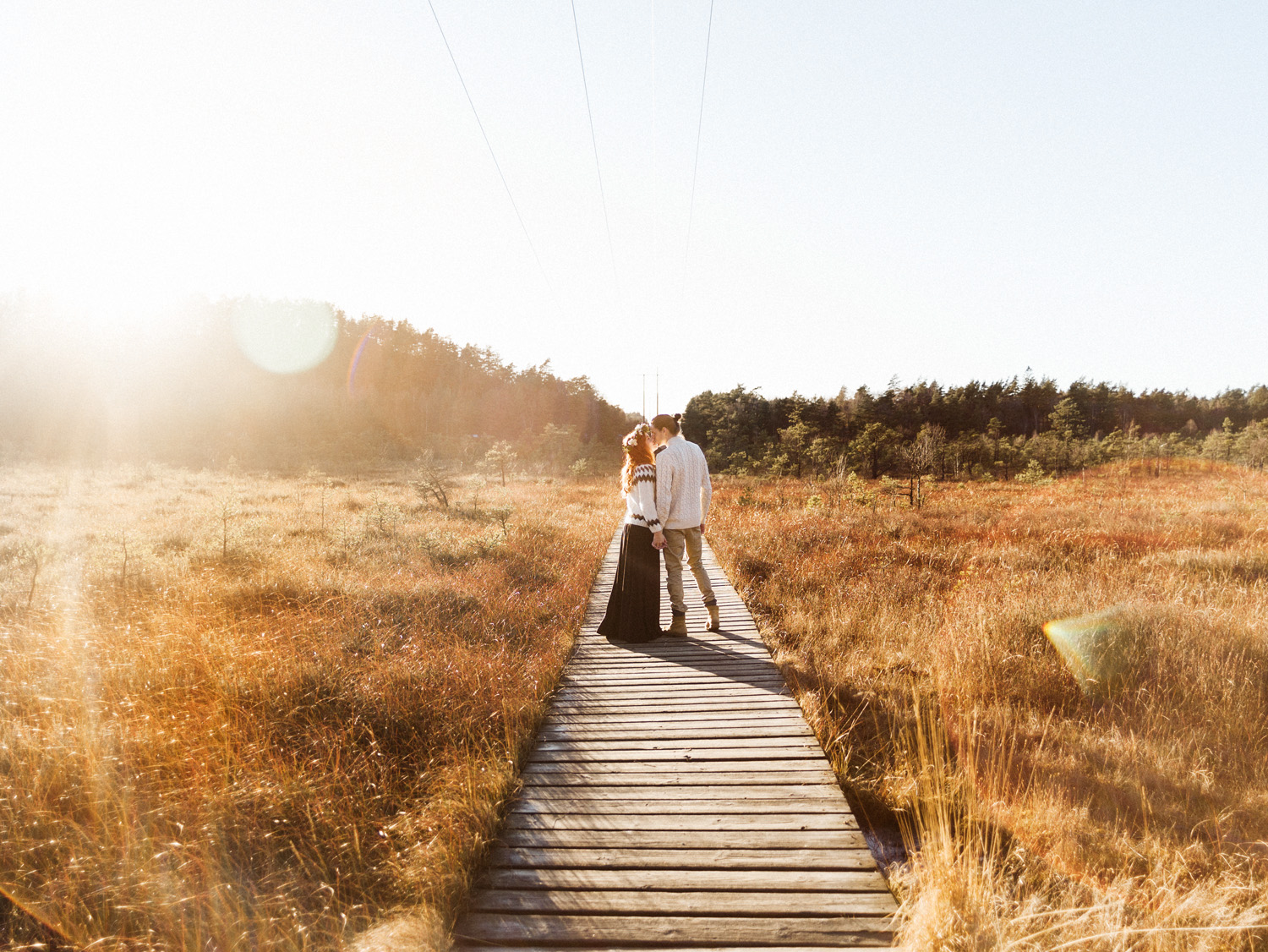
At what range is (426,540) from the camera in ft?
35.1

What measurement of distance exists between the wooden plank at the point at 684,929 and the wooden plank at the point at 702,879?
0.50 feet

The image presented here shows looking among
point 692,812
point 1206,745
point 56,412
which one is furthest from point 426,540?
point 56,412

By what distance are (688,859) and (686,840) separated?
14 cm

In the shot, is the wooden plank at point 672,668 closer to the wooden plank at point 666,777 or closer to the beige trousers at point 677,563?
the beige trousers at point 677,563

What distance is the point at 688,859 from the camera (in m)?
2.61

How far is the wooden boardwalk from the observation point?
2.23m

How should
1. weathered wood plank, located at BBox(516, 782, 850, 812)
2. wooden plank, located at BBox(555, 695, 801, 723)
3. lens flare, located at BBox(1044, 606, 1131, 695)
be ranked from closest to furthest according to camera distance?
weathered wood plank, located at BBox(516, 782, 850, 812)
wooden plank, located at BBox(555, 695, 801, 723)
lens flare, located at BBox(1044, 606, 1131, 695)

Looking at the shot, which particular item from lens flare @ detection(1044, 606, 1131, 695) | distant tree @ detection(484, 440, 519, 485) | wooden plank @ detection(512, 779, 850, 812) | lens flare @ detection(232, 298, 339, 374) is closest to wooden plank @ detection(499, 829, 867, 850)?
wooden plank @ detection(512, 779, 850, 812)

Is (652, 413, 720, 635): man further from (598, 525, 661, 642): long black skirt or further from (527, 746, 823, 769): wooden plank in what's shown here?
(527, 746, 823, 769): wooden plank

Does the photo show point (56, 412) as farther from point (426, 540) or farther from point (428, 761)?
point (428, 761)

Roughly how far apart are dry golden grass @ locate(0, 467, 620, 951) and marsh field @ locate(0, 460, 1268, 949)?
20 mm

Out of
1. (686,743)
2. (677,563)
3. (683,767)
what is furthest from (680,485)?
(683,767)

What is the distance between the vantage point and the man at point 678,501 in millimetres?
5727

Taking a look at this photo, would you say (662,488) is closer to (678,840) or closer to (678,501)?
(678,501)
